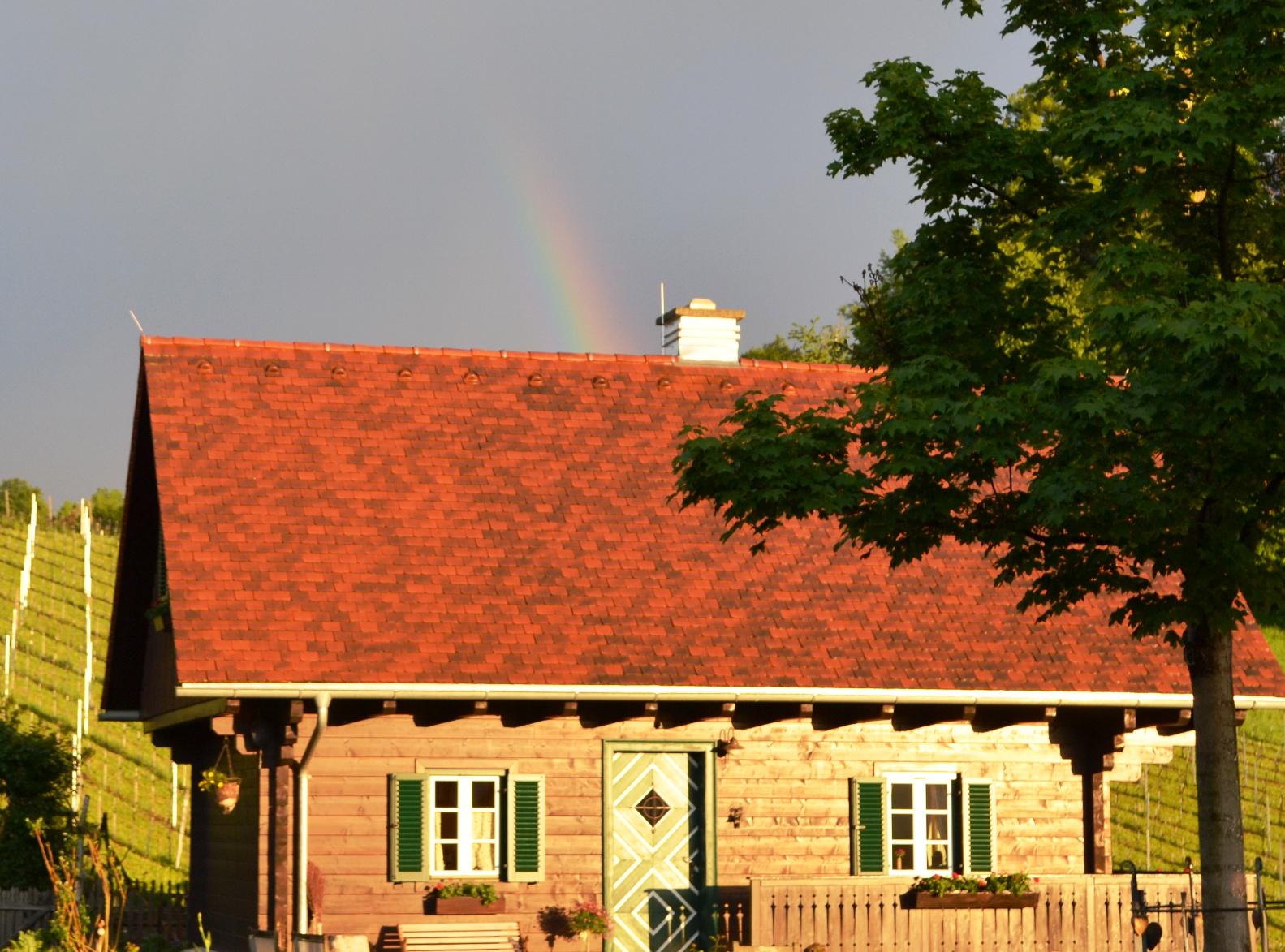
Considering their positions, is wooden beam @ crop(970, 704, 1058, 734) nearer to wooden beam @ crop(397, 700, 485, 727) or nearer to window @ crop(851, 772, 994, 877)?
window @ crop(851, 772, 994, 877)

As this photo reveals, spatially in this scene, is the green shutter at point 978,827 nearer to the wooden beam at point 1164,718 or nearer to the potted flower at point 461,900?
the wooden beam at point 1164,718

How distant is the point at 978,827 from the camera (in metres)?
20.6

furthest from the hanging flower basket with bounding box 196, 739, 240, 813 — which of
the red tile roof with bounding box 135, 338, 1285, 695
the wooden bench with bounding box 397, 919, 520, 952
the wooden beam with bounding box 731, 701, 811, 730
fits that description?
the wooden beam with bounding box 731, 701, 811, 730

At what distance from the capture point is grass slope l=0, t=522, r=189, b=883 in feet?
124

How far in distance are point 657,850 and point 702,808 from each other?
68cm

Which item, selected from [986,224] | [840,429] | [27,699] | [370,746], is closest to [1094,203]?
[986,224]

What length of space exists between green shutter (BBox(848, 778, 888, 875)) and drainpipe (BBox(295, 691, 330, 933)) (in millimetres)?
5801

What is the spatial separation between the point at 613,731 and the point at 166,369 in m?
6.83

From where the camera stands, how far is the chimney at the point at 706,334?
24.5m

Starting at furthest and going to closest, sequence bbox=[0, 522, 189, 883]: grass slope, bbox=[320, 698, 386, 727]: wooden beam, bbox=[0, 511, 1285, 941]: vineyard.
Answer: bbox=[0, 522, 189, 883]: grass slope → bbox=[0, 511, 1285, 941]: vineyard → bbox=[320, 698, 386, 727]: wooden beam

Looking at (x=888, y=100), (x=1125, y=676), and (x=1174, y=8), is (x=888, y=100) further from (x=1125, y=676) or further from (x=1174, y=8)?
(x=1125, y=676)

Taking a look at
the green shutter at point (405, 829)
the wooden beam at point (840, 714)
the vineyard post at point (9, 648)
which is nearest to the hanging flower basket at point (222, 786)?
the green shutter at point (405, 829)

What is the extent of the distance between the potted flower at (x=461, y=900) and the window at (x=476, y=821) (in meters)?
0.27

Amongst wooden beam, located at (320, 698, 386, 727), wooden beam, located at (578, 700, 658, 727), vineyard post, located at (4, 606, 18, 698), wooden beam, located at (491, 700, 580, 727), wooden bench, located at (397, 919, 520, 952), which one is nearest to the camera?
wooden bench, located at (397, 919, 520, 952)
